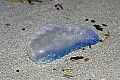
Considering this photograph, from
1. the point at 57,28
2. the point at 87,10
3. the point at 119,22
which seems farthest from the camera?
the point at 87,10

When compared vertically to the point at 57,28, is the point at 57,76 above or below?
below

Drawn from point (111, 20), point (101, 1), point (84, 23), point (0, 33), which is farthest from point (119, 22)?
point (0, 33)

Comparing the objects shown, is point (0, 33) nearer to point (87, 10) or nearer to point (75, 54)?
point (75, 54)

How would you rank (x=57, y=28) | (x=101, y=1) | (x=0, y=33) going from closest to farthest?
(x=57, y=28) < (x=0, y=33) < (x=101, y=1)

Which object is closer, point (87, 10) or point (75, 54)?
point (75, 54)

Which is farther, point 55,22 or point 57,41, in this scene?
point 55,22

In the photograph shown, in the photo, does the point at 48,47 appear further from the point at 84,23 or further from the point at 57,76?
the point at 84,23

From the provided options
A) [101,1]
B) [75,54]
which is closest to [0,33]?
[75,54]
